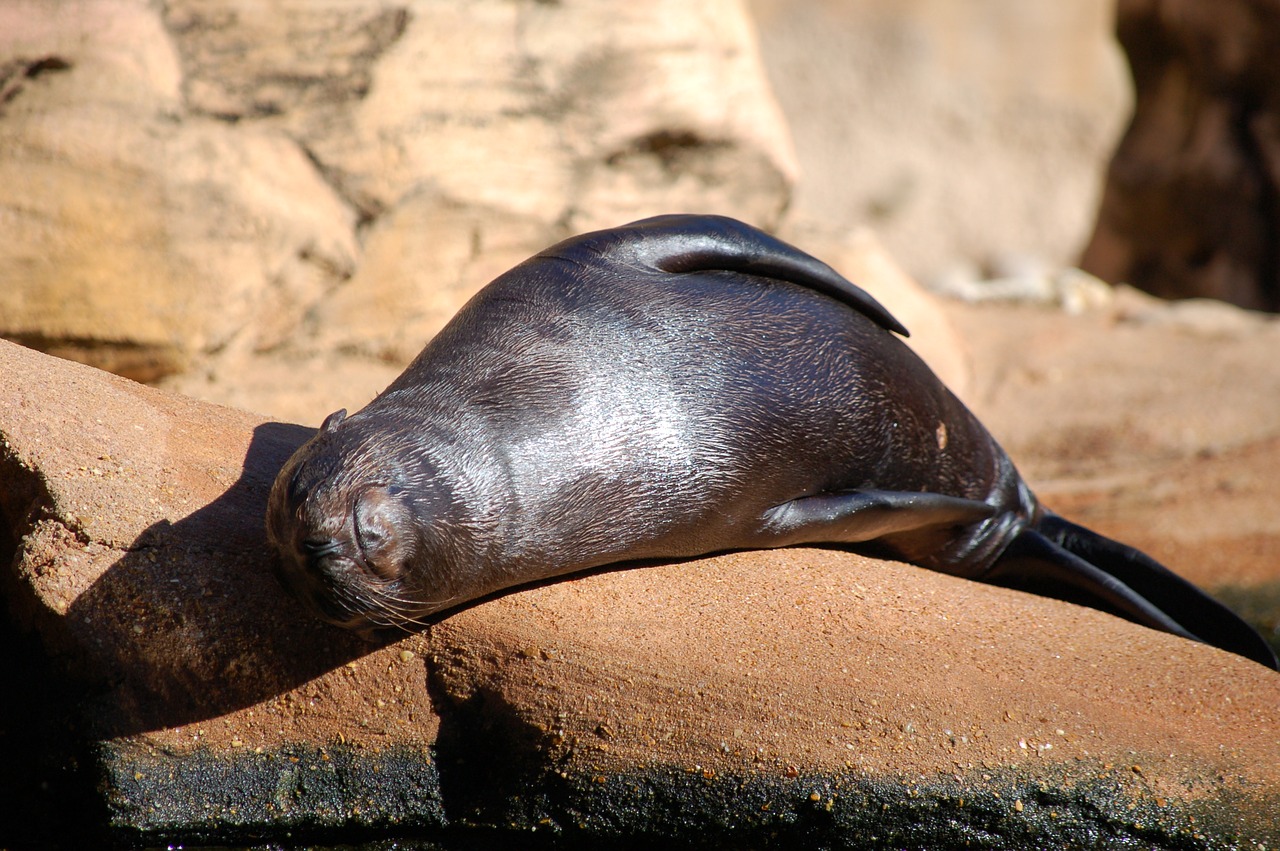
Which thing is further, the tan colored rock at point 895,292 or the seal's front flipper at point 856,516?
the tan colored rock at point 895,292

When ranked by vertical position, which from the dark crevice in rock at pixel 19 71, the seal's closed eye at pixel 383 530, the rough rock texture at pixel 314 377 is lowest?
the rough rock texture at pixel 314 377

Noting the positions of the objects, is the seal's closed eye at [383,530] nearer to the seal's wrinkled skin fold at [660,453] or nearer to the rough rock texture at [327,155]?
the seal's wrinkled skin fold at [660,453]

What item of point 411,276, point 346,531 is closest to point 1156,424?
point 411,276

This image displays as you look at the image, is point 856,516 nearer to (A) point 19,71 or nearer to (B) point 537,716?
(B) point 537,716

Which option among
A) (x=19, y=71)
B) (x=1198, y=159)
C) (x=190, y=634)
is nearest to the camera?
(x=190, y=634)

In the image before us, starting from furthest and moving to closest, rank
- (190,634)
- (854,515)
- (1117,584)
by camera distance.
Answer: (1117,584) → (854,515) → (190,634)

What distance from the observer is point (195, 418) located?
3750mm

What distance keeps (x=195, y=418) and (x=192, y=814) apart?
1308mm

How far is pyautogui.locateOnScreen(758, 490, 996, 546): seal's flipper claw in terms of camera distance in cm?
355

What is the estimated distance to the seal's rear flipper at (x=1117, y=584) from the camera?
401 cm

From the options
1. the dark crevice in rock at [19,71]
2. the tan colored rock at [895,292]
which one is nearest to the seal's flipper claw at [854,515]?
the tan colored rock at [895,292]

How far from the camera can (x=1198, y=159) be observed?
39.1 feet

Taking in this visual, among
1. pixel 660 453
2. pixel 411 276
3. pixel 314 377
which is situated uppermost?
pixel 660 453

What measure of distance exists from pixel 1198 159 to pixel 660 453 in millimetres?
10663
